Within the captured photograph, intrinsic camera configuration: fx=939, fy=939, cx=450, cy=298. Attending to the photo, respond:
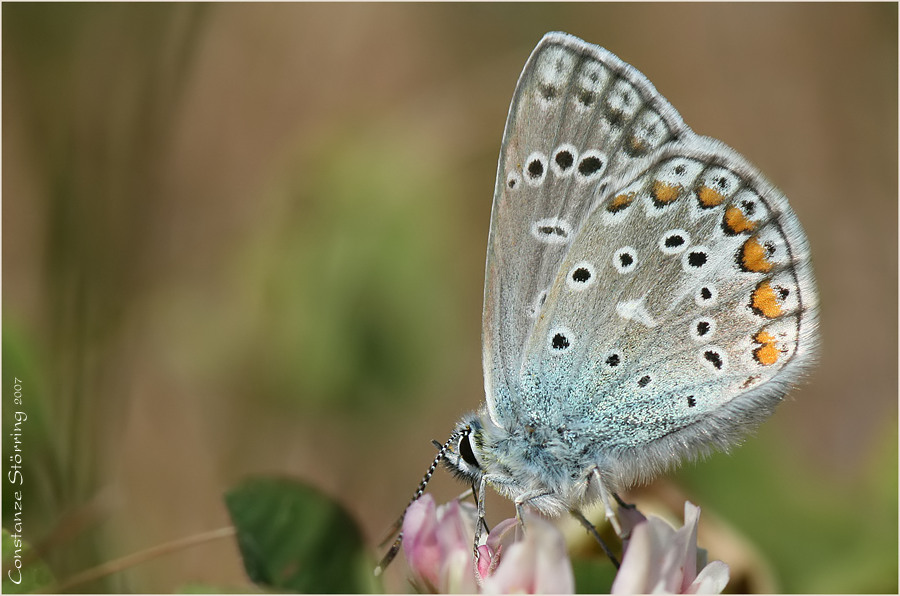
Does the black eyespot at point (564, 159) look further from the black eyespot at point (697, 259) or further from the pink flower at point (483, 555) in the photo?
the pink flower at point (483, 555)

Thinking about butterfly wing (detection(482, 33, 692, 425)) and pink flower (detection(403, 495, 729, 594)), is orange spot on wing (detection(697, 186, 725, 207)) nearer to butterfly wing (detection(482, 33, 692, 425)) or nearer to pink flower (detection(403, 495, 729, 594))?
butterfly wing (detection(482, 33, 692, 425))

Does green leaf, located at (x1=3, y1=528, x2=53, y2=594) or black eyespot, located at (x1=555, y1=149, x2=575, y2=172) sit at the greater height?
black eyespot, located at (x1=555, y1=149, x2=575, y2=172)

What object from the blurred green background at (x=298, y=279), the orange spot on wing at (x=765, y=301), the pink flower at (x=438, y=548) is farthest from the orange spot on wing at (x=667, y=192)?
the pink flower at (x=438, y=548)

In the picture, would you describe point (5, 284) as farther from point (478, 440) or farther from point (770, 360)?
point (770, 360)

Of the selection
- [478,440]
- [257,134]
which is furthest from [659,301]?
[257,134]

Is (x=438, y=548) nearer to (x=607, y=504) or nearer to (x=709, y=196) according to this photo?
(x=607, y=504)

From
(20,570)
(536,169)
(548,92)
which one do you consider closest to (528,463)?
(536,169)

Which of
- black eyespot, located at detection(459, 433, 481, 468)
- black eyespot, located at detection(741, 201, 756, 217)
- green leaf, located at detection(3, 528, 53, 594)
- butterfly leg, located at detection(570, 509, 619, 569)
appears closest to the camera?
green leaf, located at detection(3, 528, 53, 594)

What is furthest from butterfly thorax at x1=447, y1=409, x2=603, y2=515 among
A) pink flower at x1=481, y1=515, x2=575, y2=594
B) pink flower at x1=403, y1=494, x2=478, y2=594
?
pink flower at x1=481, y1=515, x2=575, y2=594
